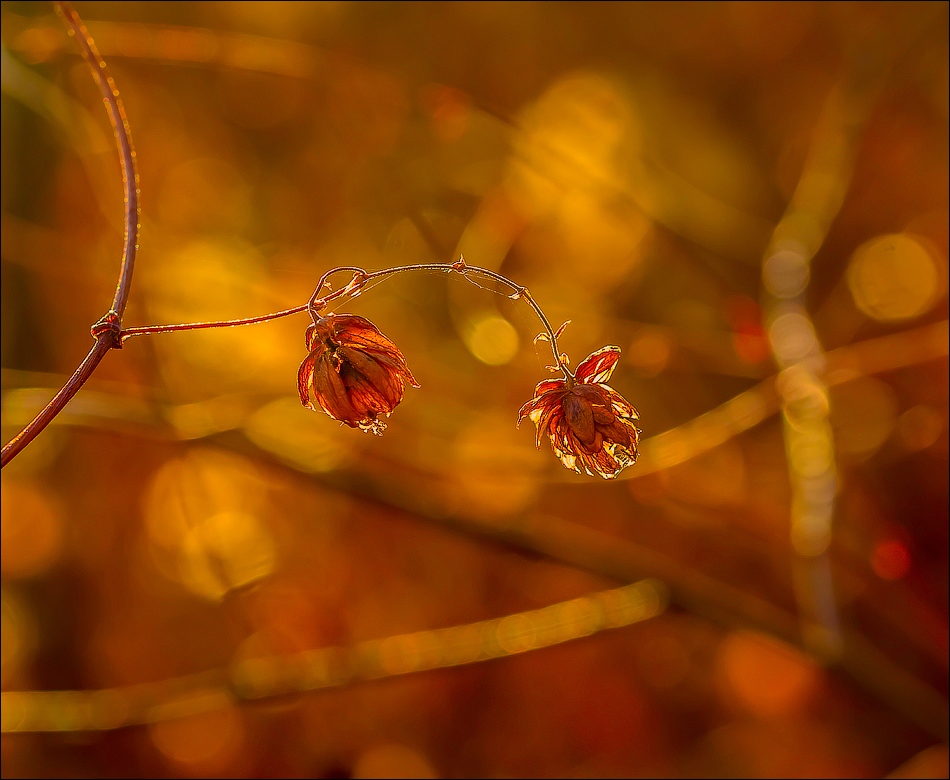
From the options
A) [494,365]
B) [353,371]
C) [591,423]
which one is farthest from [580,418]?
[494,365]

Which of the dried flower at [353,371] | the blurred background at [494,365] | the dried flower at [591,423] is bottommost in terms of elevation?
the dried flower at [591,423]

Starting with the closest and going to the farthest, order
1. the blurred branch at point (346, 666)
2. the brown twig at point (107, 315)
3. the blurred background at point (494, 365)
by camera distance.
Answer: the brown twig at point (107, 315) < the blurred branch at point (346, 666) < the blurred background at point (494, 365)

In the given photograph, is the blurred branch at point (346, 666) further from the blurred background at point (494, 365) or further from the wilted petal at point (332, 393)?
the wilted petal at point (332, 393)

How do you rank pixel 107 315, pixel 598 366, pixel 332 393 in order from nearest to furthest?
pixel 107 315 → pixel 332 393 → pixel 598 366

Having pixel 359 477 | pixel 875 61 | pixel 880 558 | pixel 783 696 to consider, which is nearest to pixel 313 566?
pixel 359 477

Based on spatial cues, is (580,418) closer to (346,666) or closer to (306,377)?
(306,377)

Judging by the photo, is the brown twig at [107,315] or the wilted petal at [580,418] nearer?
the brown twig at [107,315]

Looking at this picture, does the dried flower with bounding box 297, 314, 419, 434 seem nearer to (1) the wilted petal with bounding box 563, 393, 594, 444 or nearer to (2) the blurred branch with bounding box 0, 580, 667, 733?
(1) the wilted petal with bounding box 563, 393, 594, 444

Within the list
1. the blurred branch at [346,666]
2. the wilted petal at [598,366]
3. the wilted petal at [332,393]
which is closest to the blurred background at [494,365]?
the blurred branch at [346,666]

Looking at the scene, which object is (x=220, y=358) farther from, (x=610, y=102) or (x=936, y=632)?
(x=936, y=632)
